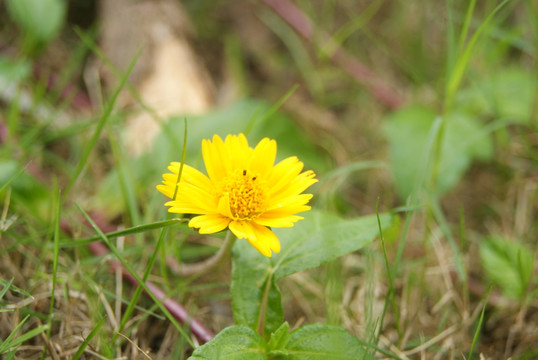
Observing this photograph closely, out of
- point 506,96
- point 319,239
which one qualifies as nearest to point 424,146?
point 506,96

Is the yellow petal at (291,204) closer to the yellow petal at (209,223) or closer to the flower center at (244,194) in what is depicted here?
the flower center at (244,194)

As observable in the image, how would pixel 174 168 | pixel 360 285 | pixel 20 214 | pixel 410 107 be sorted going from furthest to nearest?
1. pixel 410 107
2. pixel 360 285
3. pixel 20 214
4. pixel 174 168

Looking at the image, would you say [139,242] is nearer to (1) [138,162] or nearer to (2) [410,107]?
(1) [138,162]

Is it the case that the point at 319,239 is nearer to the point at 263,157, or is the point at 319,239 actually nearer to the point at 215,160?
the point at 263,157

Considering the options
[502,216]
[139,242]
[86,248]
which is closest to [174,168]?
[139,242]

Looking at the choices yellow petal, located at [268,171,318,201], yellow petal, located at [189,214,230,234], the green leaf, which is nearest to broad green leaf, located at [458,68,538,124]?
yellow petal, located at [268,171,318,201]

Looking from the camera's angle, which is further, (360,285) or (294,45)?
(294,45)
